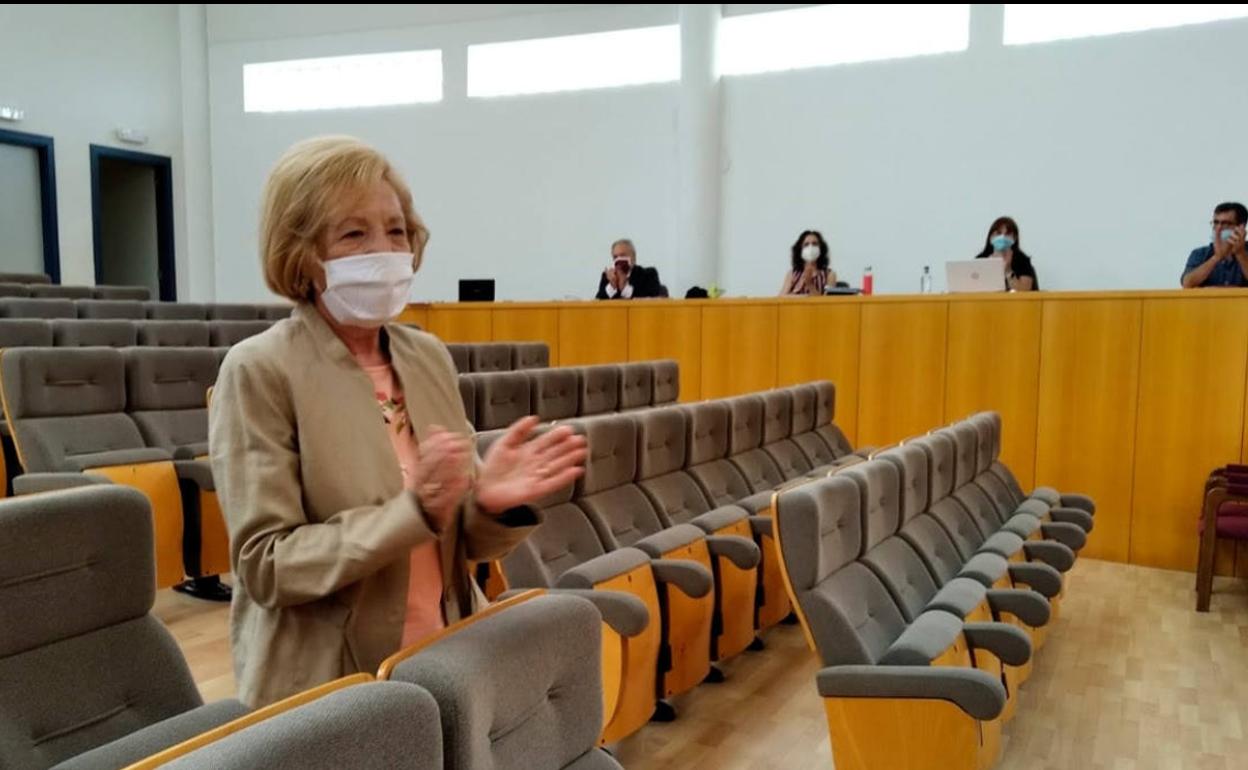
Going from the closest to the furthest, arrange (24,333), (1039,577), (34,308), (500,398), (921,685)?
(921,685), (1039,577), (500,398), (24,333), (34,308)

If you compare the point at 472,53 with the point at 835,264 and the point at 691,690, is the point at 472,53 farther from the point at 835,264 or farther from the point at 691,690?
the point at 691,690

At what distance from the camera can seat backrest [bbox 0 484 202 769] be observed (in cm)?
116

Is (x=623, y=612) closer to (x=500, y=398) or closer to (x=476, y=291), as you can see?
(x=500, y=398)

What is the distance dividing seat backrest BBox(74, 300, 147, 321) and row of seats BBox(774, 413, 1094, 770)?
189 inches

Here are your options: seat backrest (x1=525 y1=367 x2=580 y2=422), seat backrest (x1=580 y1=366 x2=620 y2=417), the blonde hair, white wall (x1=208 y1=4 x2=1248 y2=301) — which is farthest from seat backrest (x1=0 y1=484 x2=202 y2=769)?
white wall (x1=208 y1=4 x2=1248 y2=301)

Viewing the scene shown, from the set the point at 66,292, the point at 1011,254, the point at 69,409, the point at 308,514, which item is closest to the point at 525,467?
the point at 308,514

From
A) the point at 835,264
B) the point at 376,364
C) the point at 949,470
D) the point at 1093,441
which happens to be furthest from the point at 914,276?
the point at 376,364

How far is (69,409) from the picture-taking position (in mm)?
3113

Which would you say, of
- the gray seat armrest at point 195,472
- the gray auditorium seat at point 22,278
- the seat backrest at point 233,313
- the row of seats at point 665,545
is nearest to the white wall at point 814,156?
the seat backrest at point 233,313

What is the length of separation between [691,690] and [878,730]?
96 centimetres

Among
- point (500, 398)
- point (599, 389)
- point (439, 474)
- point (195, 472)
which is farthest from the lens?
point (599, 389)

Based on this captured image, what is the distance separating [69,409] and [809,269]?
414 centimetres

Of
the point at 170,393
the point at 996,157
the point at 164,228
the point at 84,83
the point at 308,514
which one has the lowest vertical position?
the point at 170,393

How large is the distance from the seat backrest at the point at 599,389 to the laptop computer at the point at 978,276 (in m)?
1.84
